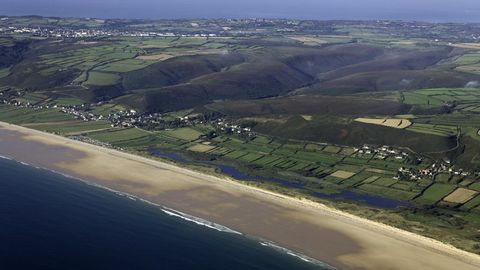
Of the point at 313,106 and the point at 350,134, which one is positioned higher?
the point at 350,134

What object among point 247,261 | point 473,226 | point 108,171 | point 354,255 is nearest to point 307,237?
point 354,255

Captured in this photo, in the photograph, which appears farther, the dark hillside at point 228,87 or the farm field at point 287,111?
the dark hillside at point 228,87

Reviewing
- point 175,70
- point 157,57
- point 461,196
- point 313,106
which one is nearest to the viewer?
point 461,196

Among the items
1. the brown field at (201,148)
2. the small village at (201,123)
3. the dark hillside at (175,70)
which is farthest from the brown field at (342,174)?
the dark hillside at (175,70)

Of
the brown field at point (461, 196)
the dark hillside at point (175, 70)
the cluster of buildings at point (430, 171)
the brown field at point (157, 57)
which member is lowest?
the brown field at point (461, 196)

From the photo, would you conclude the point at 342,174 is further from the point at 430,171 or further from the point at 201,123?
the point at 201,123

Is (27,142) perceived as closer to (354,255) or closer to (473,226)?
(354,255)

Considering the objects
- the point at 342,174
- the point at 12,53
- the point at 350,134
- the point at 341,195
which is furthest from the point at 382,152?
Result: the point at 12,53

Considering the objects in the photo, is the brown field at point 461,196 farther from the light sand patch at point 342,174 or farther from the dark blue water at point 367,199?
the light sand patch at point 342,174
